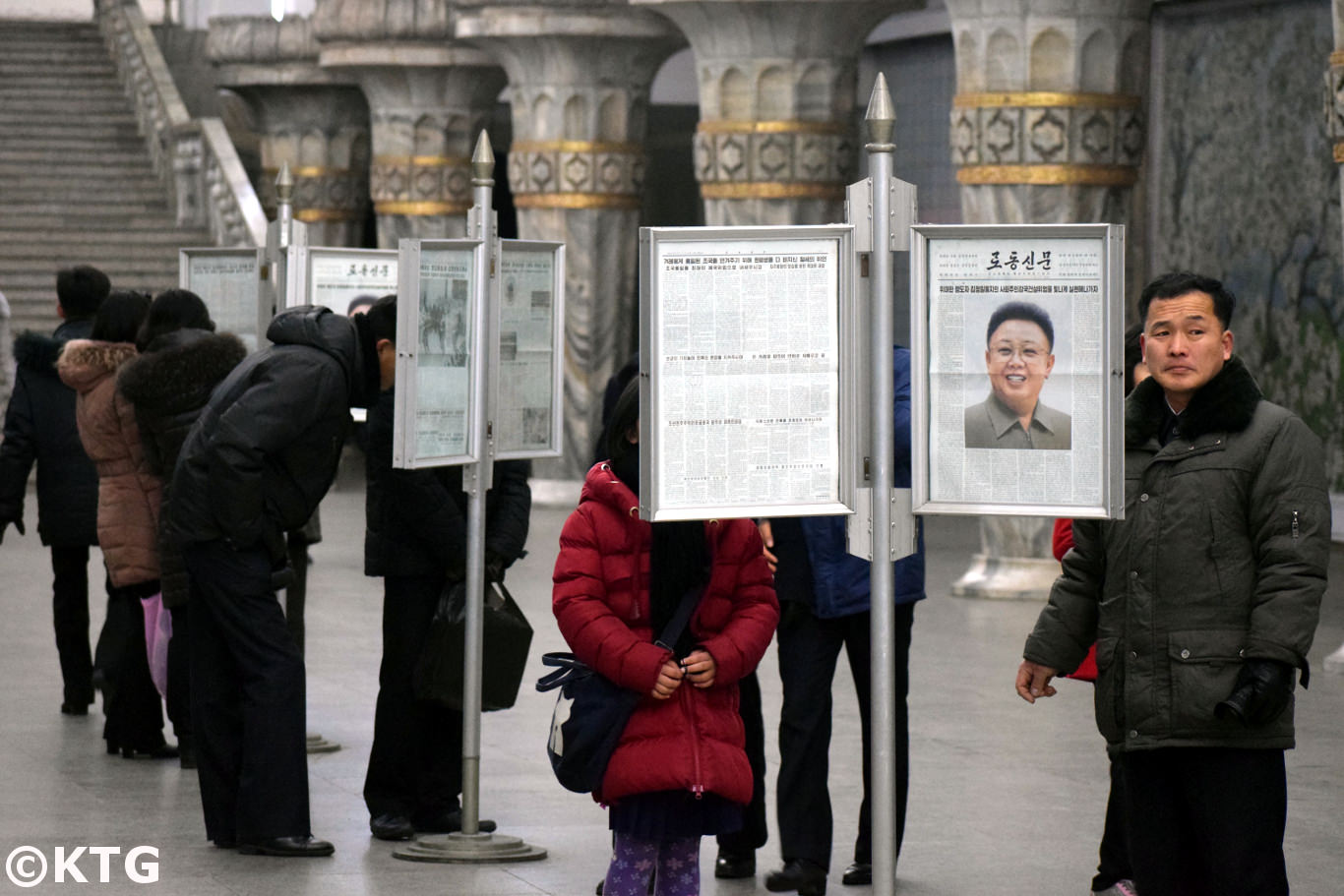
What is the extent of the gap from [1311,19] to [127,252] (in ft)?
38.0

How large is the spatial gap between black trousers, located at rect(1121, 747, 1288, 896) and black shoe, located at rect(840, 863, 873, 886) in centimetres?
163

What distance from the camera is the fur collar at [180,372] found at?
788 centimetres

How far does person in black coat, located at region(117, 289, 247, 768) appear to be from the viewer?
310 inches

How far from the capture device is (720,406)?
4.71 meters

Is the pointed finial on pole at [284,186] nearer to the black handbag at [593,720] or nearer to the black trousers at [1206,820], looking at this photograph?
the black handbag at [593,720]

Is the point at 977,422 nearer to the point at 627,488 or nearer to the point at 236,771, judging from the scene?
the point at 627,488

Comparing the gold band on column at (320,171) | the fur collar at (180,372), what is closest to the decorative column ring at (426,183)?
the gold band on column at (320,171)

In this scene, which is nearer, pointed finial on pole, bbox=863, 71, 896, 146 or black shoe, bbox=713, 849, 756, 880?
pointed finial on pole, bbox=863, 71, 896, 146

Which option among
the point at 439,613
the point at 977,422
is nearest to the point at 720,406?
the point at 977,422

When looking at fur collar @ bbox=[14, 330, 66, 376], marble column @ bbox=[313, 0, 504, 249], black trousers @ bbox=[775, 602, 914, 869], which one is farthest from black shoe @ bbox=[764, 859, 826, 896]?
marble column @ bbox=[313, 0, 504, 249]

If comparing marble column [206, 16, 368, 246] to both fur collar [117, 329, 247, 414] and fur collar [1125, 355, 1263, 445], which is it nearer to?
fur collar [117, 329, 247, 414]

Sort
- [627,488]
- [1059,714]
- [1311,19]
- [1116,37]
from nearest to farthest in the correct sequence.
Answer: [627,488]
[1059,714]
[1116,37]
[1311,19]

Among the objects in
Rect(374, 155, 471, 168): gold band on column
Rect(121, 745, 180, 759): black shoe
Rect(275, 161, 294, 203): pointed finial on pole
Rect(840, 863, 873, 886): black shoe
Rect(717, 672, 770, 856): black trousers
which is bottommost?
Rect(840, 863, 873, 886): black shoe

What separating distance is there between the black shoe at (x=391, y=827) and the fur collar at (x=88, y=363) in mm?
2244
